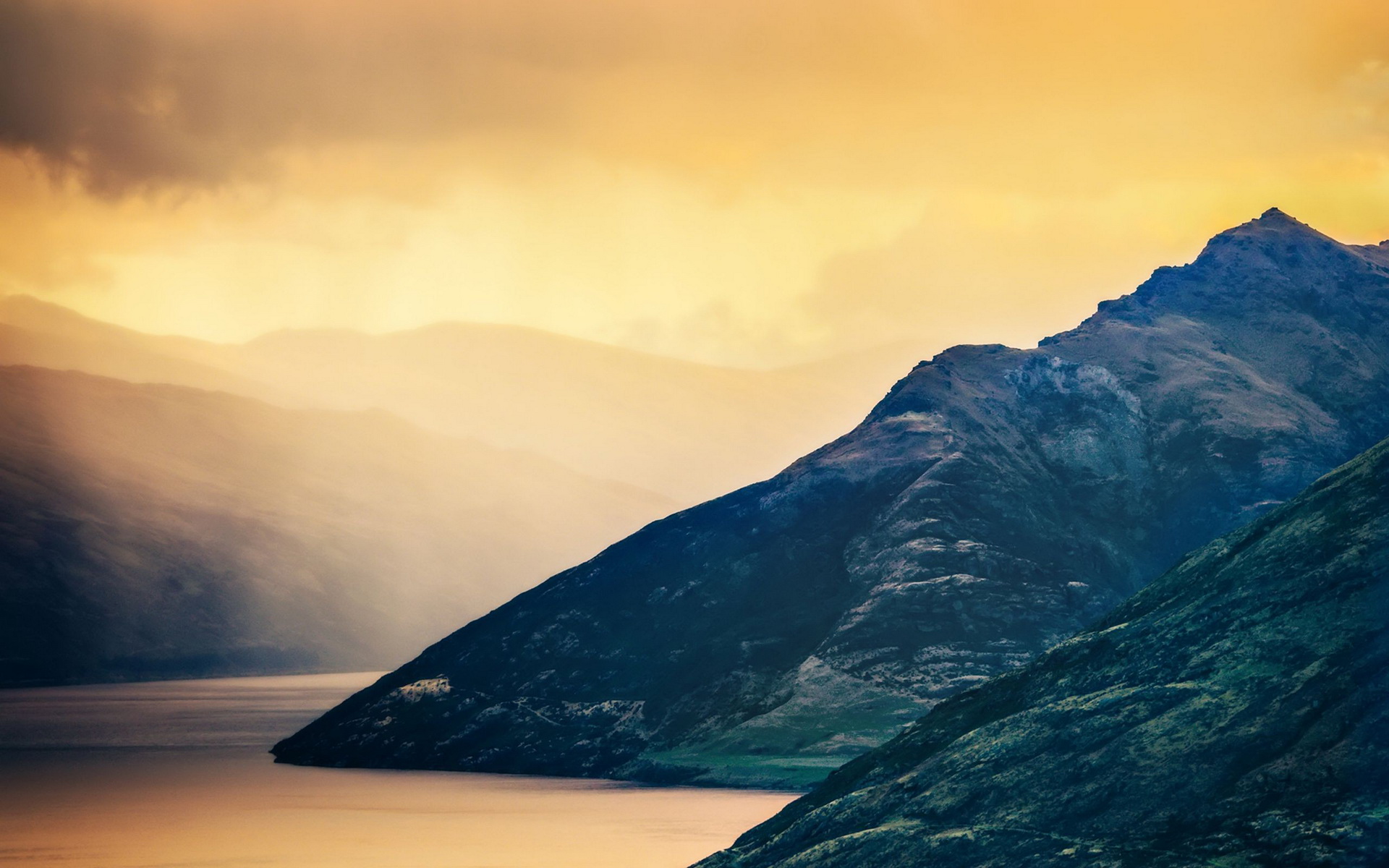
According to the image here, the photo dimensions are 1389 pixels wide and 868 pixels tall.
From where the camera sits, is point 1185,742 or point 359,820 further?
point 359,820

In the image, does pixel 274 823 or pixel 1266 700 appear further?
pixel 274 823

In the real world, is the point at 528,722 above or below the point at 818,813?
above

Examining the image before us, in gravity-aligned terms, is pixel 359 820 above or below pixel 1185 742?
above

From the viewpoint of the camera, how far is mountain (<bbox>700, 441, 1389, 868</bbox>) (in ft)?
246

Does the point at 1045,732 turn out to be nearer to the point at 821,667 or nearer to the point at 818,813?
the point at 818,813

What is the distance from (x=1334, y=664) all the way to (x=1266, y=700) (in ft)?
13.3

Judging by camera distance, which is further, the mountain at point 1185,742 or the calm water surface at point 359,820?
the calm water surface at point 359,820

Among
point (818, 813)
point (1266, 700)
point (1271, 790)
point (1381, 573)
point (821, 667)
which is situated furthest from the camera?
point (821, 667)

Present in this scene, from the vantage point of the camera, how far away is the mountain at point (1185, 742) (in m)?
75.1

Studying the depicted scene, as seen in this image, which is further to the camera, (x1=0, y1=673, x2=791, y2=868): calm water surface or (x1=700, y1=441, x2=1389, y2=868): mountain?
(x1=0, y1=673, x2=791, y2=868): calm water surface

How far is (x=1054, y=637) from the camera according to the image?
192 meters

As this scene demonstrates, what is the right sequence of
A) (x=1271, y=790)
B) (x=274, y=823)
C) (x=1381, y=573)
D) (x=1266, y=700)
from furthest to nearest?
(x=274, y=823) → (x=1381, y=573) → (x=1266, y=700) → (x=1271, y=790)

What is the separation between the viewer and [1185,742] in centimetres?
8256

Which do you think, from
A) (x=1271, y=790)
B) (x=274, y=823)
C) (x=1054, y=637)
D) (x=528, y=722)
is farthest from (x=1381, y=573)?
(x=528, y=722)
